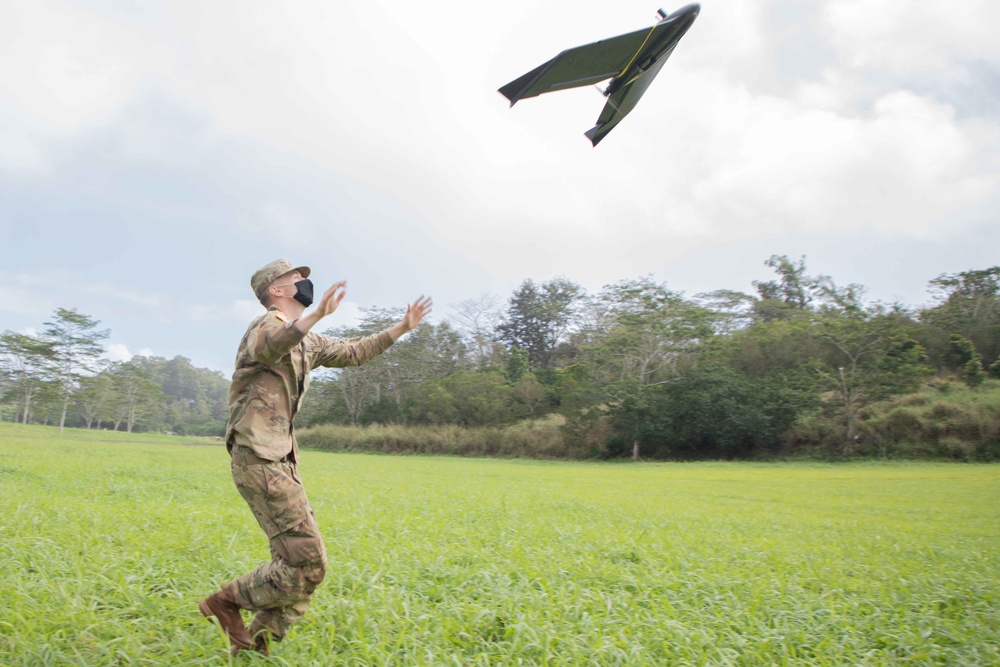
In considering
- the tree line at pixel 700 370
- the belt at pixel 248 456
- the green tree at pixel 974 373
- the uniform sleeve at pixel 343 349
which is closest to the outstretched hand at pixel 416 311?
the uniform sleeve at pixel 343 349

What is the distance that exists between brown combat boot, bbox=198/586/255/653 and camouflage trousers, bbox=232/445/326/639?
78 millimetres

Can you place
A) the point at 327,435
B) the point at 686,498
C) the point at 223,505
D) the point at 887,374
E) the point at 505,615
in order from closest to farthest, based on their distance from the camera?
the point at 505,615, the point at 223,505, the point at 686,498, the point at 887,374, the point at 327,435

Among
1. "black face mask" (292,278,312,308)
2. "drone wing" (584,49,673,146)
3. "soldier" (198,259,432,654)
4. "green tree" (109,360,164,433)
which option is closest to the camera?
"drone wing" (584,49,673,146)

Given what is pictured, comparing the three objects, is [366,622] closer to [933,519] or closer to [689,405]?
[933,519]

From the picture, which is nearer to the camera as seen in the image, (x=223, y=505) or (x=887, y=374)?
(x=223, y=505)

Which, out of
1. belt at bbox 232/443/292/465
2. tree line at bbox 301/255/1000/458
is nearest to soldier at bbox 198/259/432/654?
belt at bbox 232/443/292/465

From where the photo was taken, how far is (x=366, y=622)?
3.21 meters

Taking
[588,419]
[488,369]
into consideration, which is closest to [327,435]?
[488,369]

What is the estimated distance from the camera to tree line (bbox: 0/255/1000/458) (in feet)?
94.3

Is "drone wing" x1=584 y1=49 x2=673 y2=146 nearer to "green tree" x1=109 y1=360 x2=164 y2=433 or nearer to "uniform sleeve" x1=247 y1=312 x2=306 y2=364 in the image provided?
"uniform sleeve" x1=247 y1=312 x2=306 y2=364

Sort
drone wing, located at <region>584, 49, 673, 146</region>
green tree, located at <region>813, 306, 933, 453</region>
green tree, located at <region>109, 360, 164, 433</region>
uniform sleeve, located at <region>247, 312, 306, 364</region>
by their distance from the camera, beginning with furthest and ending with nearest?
green tree, located at <region>109, 360, 164, 433</region>
green tree, located at <region>813, 306, 933, 453</region>
uniform sleeve, located at <region>247, 312, 306, 364</region>
drone wing, located at <region>584, 49, 673, 146</region>

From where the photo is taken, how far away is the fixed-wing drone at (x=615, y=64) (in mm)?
1984

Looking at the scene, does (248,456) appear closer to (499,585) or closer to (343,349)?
(343,349)

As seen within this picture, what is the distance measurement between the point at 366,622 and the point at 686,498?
34.8ft
